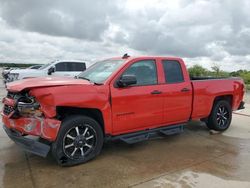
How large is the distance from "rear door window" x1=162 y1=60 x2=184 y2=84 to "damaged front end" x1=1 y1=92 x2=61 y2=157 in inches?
95.9

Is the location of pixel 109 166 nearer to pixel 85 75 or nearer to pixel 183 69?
pixel 85 75

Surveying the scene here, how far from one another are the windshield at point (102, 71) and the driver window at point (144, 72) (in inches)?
9.8

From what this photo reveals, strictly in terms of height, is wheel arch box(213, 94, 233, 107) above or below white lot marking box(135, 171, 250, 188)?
above

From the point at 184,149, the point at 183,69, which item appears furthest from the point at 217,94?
the point at 184,149

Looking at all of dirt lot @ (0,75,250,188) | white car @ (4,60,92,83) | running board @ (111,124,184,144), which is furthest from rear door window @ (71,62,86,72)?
running board @ (111,124,184,144)

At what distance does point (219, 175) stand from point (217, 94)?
9.01 feet

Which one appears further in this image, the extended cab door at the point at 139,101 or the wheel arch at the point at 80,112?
the extended cab door at the point at 139,101

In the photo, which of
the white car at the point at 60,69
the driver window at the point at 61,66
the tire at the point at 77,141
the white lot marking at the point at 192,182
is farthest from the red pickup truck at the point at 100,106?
the driver window at the point at 61,66

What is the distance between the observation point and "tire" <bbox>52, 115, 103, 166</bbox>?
13.6 feet

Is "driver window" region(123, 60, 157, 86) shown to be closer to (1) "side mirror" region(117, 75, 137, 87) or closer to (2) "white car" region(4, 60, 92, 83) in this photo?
(1) "side mirror" region(117, 75, 137, 87)

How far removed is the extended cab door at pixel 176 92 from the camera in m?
5.36

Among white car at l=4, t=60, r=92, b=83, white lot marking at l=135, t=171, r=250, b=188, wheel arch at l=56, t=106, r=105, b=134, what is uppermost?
white car at l=4, t=60, r=92, b=83

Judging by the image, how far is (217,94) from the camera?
6375mm

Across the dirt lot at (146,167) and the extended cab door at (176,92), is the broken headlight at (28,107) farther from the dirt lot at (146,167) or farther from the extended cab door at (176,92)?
the extended cab door at (176,92)
